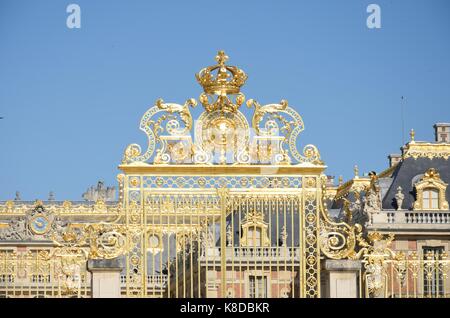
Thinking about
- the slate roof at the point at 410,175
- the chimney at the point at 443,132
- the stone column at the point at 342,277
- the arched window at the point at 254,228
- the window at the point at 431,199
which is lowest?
the stone column at the point at 342,277

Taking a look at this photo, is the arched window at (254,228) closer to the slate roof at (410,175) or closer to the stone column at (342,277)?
the stone column at (342,277)

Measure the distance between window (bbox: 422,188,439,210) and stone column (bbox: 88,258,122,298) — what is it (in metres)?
23.4

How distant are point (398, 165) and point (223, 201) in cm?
2474

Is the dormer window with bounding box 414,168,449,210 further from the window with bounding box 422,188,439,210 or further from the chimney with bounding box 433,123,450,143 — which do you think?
the chimney with bounding box 433,123,450,143

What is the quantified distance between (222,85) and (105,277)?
3605 millimetres

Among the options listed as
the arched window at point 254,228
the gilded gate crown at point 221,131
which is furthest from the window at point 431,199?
the gilded gate crown at point 221,131

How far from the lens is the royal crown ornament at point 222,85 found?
83.0 ft

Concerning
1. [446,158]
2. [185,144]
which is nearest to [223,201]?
[185,144]

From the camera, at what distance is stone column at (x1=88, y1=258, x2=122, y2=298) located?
24.6m

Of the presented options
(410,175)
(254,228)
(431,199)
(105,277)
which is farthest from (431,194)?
(105,277)

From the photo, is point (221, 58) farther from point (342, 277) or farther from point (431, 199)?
point (431, 199)

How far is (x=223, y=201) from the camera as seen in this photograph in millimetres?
25125

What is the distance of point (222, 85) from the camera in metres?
25.3

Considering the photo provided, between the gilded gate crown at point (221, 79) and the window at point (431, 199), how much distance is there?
22517 mm
